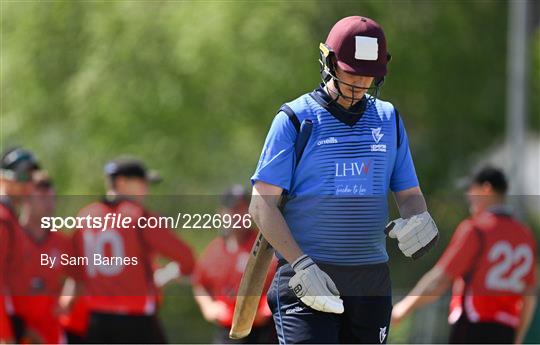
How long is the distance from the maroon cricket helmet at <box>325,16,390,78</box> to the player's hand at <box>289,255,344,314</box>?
2.83ft

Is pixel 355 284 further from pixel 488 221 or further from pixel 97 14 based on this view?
pixel 97 14

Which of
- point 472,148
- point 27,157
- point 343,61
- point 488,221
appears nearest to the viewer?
point 343,61

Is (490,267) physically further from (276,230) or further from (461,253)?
(276,230)

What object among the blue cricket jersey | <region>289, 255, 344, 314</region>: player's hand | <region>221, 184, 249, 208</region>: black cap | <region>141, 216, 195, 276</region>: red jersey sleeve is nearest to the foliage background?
<region>221, 184, 249, 208</region>: black cap

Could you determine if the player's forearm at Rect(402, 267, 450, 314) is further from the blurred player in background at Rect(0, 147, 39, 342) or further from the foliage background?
the foliage background

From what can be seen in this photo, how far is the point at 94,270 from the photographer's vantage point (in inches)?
326

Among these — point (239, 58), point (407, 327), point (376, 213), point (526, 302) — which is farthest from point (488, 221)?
point (239, 58)

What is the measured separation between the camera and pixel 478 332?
811 centimetres

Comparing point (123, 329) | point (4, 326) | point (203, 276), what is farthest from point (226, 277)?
point (4, 326)

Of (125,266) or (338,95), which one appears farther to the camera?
(125,266)

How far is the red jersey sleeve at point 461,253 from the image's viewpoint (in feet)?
26.0

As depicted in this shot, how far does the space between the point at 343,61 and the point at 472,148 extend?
510 inches

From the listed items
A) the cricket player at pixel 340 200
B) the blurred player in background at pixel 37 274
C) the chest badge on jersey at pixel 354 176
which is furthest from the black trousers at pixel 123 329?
the chest badge on jersey at pixel 354 176

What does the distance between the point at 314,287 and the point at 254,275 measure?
0.49 m
